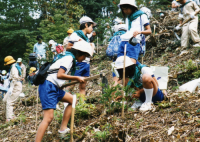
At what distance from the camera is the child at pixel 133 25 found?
4.36 m

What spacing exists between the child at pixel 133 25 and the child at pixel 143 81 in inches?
12.3

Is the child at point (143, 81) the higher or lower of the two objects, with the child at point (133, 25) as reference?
lower

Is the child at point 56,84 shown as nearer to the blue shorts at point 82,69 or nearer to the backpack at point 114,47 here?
the blue shorts at point 82,69

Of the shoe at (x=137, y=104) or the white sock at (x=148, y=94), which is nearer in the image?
the white sock at (x=148, y=94)

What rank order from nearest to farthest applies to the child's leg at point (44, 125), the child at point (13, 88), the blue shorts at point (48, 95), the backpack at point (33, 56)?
the child's leg at point (44, 125)
the blue shorts at point (48, 95)
the child at point (13, 88)
the backpack at point (33, 56)

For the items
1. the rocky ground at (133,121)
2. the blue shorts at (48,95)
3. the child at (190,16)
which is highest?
the child at (190,16)

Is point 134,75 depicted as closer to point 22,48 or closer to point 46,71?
point 46,71

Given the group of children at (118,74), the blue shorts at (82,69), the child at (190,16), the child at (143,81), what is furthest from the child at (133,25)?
the child at (190,16)

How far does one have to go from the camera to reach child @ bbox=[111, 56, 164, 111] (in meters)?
3.92

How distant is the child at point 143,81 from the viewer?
3.92 meters

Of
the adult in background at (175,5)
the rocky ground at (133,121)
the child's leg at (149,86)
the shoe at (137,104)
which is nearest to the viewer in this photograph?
the rocky ground at (133,121)

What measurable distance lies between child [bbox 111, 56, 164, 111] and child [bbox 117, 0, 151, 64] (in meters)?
0.31

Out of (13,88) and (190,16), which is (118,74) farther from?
(190,16)

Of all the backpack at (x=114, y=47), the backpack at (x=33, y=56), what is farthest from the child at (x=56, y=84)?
the backpack at (x=33, y=56)
